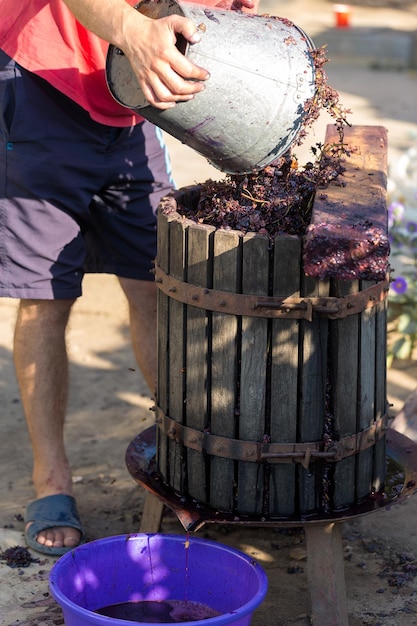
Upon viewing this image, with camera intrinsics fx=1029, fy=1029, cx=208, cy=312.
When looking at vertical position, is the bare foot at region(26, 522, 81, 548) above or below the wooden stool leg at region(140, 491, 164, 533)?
below

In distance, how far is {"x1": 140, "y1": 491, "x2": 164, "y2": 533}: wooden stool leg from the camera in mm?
3041

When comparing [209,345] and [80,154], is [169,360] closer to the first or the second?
[209,345]

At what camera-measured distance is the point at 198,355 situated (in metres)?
2.70

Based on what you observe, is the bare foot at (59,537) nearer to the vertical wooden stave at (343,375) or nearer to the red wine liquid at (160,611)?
the red wine liquid at (160,611)

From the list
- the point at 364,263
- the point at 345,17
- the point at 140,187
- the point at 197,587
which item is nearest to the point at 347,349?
the point at 364,263

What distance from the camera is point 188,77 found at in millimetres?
2396

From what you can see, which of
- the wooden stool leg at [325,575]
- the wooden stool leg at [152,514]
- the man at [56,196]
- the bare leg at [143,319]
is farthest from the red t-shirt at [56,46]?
the wooden stool leg at [325,575]

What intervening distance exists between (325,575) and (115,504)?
107cm

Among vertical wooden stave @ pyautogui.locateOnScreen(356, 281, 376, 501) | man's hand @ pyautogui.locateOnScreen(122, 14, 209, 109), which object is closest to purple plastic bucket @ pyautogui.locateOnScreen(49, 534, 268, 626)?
vertical wooden stave @ pyautogui.locateOnScreen(356, 281, 376, 501)

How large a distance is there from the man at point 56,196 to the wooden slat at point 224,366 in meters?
0.73

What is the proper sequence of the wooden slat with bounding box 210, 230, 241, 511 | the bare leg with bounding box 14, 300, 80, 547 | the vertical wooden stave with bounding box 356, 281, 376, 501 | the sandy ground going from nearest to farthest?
the wooden slat with bounding box 210, 230, 241, 511 → the vertical wooden stave with bounding box 356, 281, 376, 501 → the sandy ground → the bare leg with bounding box 14, 300, 80, 547

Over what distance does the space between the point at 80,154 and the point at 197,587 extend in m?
1.39

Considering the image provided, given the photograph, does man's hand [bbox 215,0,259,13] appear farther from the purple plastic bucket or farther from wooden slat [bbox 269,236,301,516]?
the purple plastic bucket

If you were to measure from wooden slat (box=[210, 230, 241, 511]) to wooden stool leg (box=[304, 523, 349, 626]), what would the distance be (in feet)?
0.81
